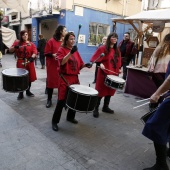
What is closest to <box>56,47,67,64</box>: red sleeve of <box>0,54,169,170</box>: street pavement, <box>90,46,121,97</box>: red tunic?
<box>90,46,121,97</box>: red tunic

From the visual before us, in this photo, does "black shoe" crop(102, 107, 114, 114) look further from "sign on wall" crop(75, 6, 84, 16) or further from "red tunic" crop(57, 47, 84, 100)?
"sign on wall" crop(75, 6, 84, 16)

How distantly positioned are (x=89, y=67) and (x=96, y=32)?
1107 centimetres

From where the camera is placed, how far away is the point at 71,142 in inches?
122

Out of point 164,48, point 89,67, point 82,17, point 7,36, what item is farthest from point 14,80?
point 7,36

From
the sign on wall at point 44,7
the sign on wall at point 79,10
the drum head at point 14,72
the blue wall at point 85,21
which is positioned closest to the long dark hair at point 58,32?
the drum head at point 14,72

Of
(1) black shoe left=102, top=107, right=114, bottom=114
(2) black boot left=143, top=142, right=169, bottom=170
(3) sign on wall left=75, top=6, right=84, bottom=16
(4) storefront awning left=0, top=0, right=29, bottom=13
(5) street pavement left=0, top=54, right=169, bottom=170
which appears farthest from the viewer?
(3) sign on wall left=75, top=6, right=84, bottom=16

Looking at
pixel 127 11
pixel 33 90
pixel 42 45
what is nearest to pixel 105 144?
pixel 33 90

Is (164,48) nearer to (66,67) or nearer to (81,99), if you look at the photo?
(66,67)

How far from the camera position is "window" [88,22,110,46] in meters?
13.4

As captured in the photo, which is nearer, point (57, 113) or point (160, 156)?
point (160, 156)

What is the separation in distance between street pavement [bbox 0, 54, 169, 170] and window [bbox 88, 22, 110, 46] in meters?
9.71

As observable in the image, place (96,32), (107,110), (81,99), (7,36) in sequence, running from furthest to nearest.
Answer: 1. (7,36)
2. (96,32)
3. (107,110)
4. (81,99)

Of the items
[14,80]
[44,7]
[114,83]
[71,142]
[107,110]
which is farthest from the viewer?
[44,7]

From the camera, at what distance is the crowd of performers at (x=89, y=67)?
2.21 meters
